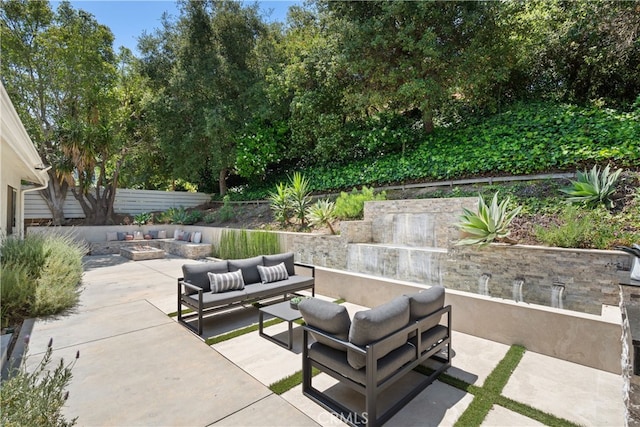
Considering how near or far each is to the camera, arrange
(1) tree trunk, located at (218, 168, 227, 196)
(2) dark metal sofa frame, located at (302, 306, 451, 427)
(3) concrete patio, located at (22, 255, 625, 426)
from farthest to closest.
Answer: (1) tree trunk, located at (218, 168, 227, 196) → (3) concrete patio, located at (22, 255, 625, 426) → (2) dark metal sofa frame, located at (302, 306, 451, 427)

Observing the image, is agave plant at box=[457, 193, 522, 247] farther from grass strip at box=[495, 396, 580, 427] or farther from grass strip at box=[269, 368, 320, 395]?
grass strip at box=[269, 368, 320, 395]

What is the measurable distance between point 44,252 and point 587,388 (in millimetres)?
8736

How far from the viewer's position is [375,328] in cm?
269

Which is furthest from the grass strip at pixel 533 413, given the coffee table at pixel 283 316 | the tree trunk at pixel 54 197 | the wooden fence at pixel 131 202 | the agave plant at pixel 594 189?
the wooden fence at pixel 131 202

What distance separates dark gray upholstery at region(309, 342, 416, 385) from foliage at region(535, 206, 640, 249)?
3.42 m

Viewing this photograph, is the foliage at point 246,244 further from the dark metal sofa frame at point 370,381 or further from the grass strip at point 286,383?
the dark metal sofa frame at point 370,381

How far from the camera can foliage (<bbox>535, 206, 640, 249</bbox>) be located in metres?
4.51

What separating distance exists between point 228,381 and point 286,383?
0.62 meters

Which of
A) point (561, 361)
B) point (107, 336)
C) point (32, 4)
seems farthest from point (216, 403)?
point (32, 4)

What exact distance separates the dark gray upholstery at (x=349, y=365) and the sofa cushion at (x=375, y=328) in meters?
0.06

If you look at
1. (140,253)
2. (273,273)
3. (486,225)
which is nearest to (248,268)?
(273,273)

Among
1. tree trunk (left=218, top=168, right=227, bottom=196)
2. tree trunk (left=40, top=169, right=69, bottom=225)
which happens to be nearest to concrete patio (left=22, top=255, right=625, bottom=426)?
tree trunk (left=40, top=169, right=69, bottom=225)

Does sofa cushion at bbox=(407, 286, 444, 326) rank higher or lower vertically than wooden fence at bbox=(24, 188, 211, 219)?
lower

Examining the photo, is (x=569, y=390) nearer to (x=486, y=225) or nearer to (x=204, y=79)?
(x=486, y=225)
